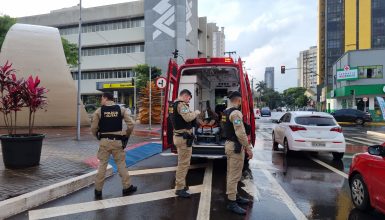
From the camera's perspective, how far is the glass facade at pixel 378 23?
73.0 metres

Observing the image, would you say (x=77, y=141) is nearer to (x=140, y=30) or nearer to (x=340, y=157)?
(x=340, y=157)

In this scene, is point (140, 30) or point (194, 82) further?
point (140, 30)

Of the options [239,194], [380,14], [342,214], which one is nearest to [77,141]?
[239,194]

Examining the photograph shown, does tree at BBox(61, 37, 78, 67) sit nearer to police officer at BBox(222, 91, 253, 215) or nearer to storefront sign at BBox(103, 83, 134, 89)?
storefront sign at BBox(103, 83, 134, 89)

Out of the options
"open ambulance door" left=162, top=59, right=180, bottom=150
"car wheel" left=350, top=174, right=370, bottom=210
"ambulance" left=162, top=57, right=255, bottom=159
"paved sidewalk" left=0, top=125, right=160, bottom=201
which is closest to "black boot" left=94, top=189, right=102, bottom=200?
"paved sidewalk" left=0, top=125, right=160, bottom=201

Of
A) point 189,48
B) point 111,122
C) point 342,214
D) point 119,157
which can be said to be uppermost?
point 189,48

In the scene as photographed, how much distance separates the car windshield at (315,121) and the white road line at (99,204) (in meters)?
5.14

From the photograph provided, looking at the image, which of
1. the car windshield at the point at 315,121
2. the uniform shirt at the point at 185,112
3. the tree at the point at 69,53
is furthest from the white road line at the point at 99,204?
the tree at the point at 69,53

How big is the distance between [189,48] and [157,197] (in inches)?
2083

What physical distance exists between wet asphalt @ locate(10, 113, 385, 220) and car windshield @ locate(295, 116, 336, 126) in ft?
4.47

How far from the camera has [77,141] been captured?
12.9 meters

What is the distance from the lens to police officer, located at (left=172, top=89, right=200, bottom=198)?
6.20 m

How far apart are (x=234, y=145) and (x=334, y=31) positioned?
93.0m

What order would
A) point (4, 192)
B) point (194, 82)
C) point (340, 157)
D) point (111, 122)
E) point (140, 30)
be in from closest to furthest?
point (4, 192)
point (111, 122)
point (194, 82)
point (340, 157)
point (140, 30)
